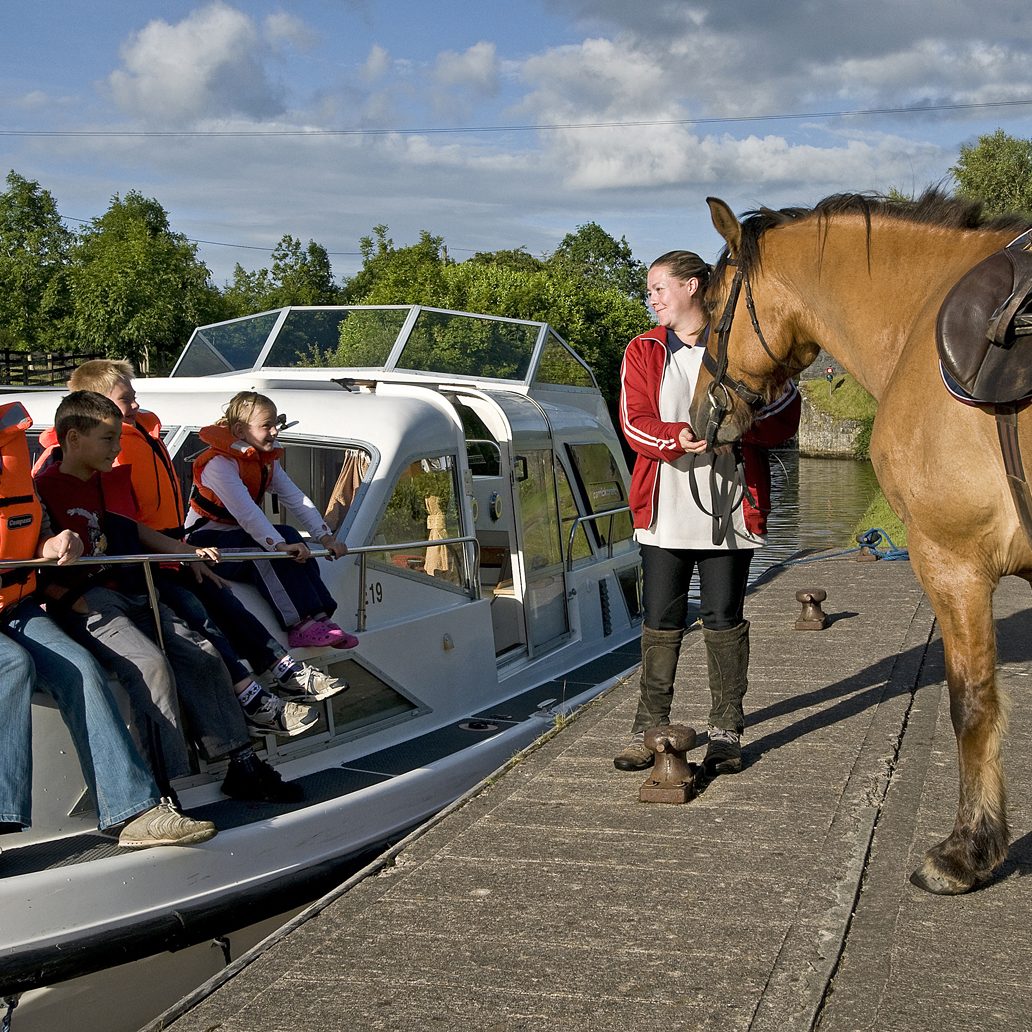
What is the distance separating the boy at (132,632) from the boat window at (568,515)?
3985mm

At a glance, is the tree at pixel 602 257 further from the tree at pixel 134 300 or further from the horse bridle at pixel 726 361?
the horse bridle at pixel 726 361

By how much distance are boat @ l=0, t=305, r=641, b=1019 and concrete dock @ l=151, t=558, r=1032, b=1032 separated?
79cm

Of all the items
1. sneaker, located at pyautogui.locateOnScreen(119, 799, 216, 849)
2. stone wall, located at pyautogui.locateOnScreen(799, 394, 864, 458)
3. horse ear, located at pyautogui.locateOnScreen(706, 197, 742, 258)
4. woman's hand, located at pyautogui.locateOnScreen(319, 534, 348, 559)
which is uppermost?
horse ear, located at pyautogui.locateOnScreen(706, 197, 742, 258)

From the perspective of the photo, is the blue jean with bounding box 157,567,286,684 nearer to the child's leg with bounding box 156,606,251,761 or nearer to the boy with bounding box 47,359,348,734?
the boy with bounding box 47,359,348,734

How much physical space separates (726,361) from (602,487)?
17.6ft

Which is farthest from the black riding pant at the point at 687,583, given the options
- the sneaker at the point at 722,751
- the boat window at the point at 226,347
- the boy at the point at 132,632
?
the boat window at the point at 226,347

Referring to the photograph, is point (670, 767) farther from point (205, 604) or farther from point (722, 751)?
point (205, 604)

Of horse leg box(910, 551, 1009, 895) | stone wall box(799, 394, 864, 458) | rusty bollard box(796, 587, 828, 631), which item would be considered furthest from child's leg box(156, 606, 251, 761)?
stone wall box(799, 394, 864, 458)

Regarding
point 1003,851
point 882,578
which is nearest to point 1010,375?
point 1003,851

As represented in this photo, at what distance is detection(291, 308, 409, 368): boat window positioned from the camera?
860 centimetres

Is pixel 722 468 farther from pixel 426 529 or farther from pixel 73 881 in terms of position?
pixel 73 881

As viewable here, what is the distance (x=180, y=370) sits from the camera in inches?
349

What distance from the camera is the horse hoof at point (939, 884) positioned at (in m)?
3.85

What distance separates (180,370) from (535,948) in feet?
20.5
